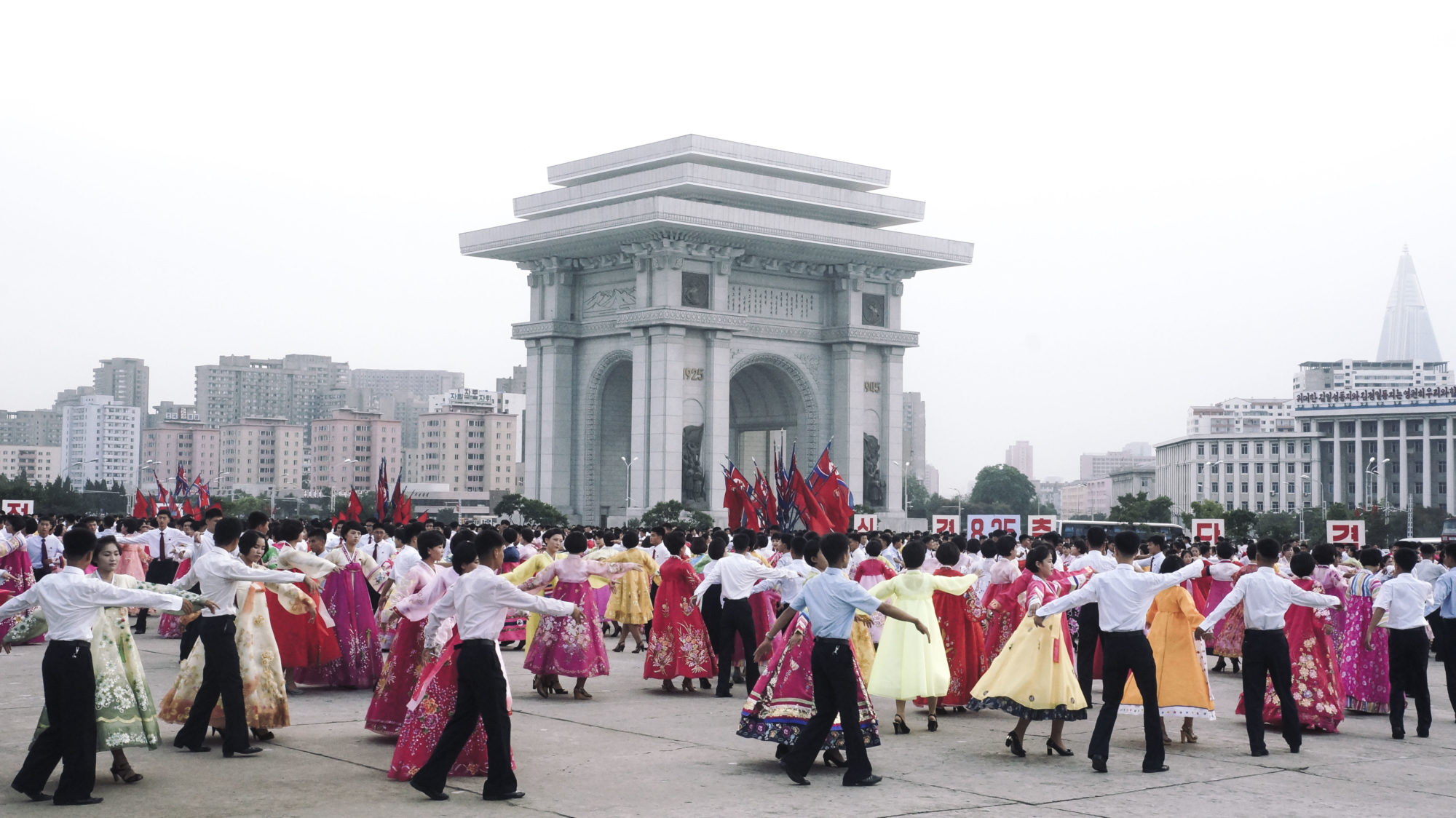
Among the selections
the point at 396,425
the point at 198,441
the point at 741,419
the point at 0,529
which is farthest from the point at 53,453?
the point at 0,529

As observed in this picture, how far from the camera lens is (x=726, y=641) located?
1562 cm

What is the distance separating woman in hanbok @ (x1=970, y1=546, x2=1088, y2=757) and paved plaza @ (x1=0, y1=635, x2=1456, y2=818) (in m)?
0.33

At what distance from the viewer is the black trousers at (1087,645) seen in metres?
13.5

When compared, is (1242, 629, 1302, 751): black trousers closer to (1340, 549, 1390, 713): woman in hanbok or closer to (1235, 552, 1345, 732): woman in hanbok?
(1235, 552, 1345, 732): woman in hanbok

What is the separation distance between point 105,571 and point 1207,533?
951 inches

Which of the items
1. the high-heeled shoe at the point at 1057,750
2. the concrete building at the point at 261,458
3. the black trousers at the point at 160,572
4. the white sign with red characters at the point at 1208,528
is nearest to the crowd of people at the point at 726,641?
the high-heeled shoe at the point at 1057,750

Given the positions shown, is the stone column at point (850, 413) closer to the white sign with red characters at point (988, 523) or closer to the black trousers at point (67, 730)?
the white sign with red characters at point (988, 523)

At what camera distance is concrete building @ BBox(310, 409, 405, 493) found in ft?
459

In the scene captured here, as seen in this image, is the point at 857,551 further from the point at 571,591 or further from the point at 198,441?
the point at 198,441

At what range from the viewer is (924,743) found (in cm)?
1238

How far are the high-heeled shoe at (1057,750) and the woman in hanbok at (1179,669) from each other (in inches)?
28.1

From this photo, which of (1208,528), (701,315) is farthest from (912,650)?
(701,315)

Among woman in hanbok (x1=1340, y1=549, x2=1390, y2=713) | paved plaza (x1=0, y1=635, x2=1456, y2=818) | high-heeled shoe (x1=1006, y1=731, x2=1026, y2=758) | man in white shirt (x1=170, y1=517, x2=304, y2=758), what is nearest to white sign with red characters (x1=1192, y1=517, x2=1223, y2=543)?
woman in hanbok (x1=1340, y1=549, x2=1390, y2=713)

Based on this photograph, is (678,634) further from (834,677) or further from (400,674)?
(834,677)
